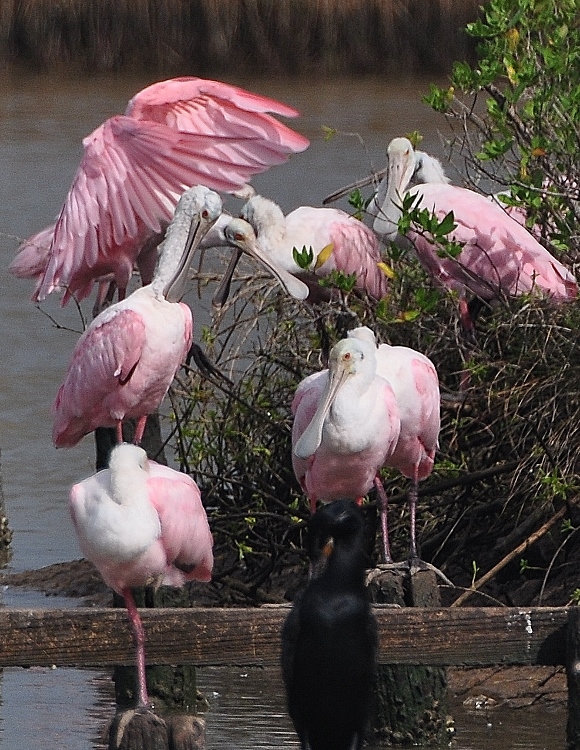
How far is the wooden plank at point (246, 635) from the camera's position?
169 inches

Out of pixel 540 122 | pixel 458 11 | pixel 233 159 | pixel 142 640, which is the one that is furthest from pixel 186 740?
pixel 458 11

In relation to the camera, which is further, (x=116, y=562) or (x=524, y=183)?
(x=524, y=183)

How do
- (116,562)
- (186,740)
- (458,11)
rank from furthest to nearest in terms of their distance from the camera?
(458,11)
(116,562)
(186,740)

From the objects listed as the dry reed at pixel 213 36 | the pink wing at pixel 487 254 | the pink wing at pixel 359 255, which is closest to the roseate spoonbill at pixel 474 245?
the pink wing at pixel 487 254

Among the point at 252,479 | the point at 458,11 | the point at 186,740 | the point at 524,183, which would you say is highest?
the point at 524,183

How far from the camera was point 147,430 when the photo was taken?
20.1ft

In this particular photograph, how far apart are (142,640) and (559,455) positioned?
1.91m

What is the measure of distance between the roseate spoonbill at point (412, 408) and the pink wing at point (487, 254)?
0.93 meters

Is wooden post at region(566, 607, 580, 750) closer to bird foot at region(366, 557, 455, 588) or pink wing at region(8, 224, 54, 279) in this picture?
bird foot at region(366, 557, 455, 588)

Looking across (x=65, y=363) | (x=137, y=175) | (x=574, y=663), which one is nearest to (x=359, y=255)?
(x=137, y=175)

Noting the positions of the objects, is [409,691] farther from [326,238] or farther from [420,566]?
[326,238]

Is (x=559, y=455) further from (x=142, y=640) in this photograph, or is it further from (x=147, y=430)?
(x=142, y=640)

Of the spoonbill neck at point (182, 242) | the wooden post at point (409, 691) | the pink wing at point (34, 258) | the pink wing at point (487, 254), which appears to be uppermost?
the spoonbill neck at point (182, 242)

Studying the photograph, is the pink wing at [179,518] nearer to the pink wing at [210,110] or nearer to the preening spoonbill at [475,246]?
the preening spoonbill at [475,246]
